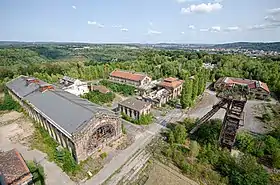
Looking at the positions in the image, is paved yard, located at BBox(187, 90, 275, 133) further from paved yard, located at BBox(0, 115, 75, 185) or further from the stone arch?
paved yard, located at BBox(0, 115, 75, 185)

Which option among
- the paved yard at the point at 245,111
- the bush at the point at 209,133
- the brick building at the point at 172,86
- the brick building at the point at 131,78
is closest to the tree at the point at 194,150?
the bush at the point at 209,133

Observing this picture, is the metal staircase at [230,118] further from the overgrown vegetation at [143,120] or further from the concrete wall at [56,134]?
the concrete wall at [56,134]

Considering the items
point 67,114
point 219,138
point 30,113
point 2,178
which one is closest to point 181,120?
point 219,138

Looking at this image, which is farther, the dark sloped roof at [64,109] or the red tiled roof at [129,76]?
the red tiled roof at [129,76]

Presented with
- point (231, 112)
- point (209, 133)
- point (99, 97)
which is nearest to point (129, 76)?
point (99, 97)

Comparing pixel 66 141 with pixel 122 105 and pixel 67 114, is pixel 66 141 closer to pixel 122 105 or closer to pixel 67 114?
pixel 67 114

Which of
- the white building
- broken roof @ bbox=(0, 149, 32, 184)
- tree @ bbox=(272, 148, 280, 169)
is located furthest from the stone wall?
the white building

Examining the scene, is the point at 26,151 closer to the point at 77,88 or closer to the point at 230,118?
the point at 77,88
